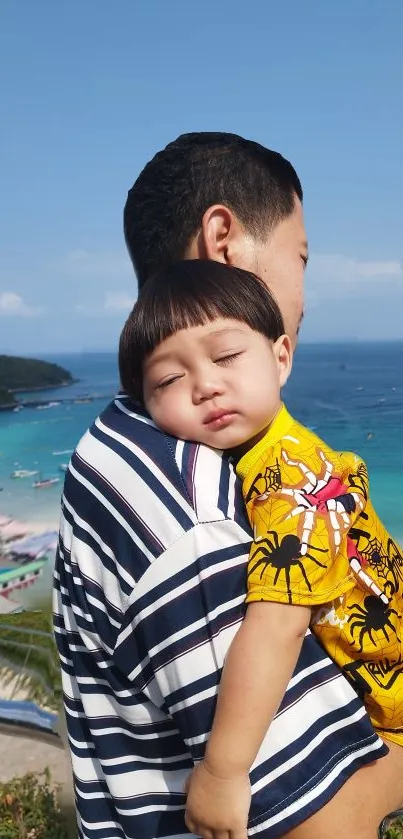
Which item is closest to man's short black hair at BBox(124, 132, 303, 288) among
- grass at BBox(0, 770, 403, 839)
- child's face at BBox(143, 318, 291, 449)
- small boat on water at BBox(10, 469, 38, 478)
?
child's face at BBox(143, 318, 291, 449)

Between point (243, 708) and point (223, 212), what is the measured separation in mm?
1211

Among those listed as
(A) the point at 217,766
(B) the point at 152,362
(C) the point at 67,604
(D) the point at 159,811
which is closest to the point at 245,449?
(B) the point at 152,362

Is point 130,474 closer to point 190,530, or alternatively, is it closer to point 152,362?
point 190,530

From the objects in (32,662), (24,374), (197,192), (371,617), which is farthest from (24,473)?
(371,617)

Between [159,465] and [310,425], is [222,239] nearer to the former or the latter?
[159,465]

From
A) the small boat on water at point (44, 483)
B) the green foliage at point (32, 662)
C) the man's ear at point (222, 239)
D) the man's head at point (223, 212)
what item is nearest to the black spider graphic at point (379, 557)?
the man's head at point (223, 212)

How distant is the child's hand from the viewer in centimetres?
133

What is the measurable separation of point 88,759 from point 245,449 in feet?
2.65

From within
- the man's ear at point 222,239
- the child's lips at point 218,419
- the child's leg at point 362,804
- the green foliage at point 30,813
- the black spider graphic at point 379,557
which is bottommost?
the green foliage at point 30,813

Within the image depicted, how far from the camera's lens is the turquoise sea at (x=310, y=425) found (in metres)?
37.6

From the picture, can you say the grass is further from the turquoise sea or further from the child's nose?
the turquoise sea

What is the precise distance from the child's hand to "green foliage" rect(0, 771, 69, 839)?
2.73m

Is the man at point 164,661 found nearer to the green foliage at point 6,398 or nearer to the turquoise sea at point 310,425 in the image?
the turquoise sea at point 310,425

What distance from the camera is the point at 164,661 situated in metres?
1.39
